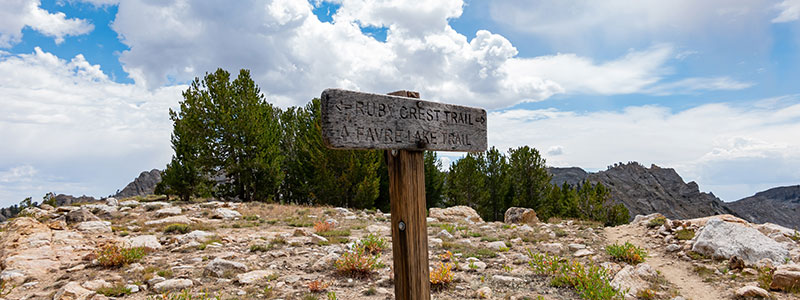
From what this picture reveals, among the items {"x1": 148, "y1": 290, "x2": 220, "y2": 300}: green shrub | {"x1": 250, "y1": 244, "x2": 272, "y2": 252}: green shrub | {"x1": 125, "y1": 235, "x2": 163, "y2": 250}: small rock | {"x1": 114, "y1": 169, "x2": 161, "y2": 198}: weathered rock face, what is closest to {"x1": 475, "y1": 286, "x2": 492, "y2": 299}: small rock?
{"x1": 148, "y1": 290, "x2": 220, "y2": 300}: green shrub

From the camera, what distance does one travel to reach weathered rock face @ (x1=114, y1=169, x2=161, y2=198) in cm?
5984

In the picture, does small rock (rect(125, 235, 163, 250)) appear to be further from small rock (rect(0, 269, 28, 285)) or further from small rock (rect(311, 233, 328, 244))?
small rock (rect(311, 233, 328, 244))

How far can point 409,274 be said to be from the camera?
11.4 ft

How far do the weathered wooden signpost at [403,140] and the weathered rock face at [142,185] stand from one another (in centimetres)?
6426

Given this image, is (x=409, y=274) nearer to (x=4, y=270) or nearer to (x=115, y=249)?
(x=115, y=249)

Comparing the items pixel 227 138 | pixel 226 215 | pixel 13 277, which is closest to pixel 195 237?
pixel 13 277

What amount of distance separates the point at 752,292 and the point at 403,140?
6.07 m

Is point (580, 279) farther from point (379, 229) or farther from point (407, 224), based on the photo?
point (379, 229)

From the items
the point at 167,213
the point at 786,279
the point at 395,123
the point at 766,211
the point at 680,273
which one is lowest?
the point at 766,211

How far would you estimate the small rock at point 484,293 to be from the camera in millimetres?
5754

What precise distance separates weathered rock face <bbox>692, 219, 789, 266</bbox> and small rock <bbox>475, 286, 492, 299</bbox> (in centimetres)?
495

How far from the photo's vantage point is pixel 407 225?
3467 mm

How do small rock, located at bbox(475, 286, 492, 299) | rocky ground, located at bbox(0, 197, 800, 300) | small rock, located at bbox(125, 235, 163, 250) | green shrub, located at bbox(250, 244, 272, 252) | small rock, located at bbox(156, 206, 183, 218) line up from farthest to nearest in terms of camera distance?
1. small rock, located at bbox(156, 206, 183, 218)
2. small rock, located at bbox(125, 235, 163, 250)
3. green shrub, located at bbox(250, 244, 272, 252)
4. rocky ground, located at bbox(0, 197, 800, 300)
5. small rock, located at bbox(475, 286, 492, 299)

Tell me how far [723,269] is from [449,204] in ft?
89.5
